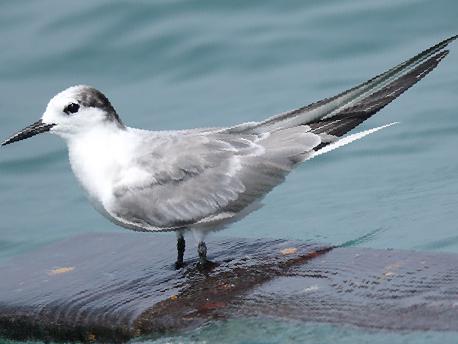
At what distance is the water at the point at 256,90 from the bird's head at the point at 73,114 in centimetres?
204

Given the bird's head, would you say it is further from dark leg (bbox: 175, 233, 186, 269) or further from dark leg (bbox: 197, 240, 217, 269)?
dark leg (bbox: 197, 240, 217, 269)

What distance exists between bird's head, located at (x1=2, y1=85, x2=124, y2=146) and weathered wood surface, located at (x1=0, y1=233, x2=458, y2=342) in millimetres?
648

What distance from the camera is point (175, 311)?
537 cm

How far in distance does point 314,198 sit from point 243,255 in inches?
107

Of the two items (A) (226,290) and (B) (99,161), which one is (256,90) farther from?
(A) (226,290)

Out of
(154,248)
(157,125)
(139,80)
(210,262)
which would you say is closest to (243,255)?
(210,262)

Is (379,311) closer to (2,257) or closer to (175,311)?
(175,311)

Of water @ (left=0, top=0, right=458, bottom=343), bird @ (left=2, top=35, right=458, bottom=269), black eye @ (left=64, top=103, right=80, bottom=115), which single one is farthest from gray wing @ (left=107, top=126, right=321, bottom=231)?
water @ (left=0, top=0, right=458, bottom=343)

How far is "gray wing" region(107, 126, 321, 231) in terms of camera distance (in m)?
6.19

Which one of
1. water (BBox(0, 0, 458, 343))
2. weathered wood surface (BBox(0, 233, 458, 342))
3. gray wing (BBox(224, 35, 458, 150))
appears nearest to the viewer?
weathered wood surface (BBox(0, 233, 458, 342))

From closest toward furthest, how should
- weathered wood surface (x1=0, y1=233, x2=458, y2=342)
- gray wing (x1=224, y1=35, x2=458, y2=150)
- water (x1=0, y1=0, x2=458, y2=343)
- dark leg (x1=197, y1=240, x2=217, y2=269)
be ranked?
weathered wood surface (x1=0, y1=233, x2=458, y2=342) < dark leg (x1=197, y1=240, x2=217, y2=269) < gray wing (x1=224, y1=35, x2=458, y2=150) < water (x1=0, y1=0, x2=458, y2=343)

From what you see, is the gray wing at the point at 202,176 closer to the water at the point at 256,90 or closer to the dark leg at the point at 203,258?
the dark leg at the point at 203,258

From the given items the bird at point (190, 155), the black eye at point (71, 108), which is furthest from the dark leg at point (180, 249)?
the black eye at point (71, 108)

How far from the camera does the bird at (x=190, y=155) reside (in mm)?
6199
